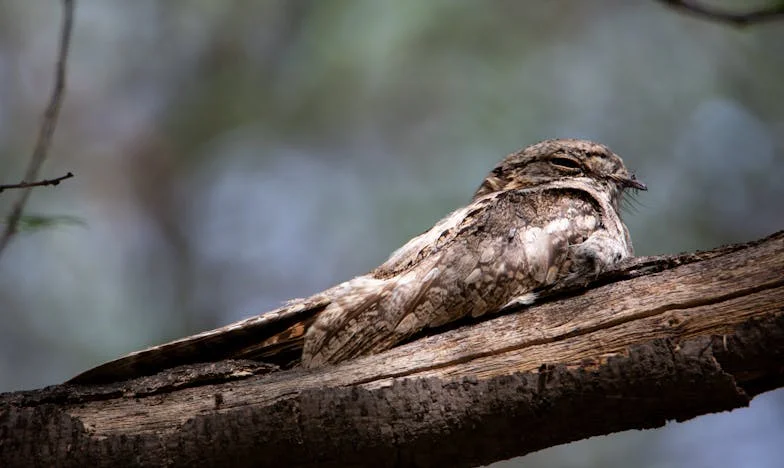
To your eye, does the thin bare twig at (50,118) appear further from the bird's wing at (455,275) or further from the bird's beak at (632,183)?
the bird's beak at (632,183)

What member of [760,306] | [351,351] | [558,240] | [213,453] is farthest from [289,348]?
[760,306]

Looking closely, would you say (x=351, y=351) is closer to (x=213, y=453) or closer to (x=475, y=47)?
(x=213, y=453)

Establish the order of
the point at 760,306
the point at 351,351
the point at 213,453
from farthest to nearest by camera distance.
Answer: the point at 351,351
the point at 213,453
the point at 760,306

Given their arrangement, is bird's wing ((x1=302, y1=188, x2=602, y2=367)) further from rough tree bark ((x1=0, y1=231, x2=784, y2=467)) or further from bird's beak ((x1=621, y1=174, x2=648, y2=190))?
bird's beak ((x1=621, y1=174, x2=648, y2=190))

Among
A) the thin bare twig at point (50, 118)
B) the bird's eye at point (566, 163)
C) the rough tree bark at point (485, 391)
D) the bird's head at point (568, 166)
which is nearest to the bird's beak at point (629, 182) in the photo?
the bird's head at point (568, 166)

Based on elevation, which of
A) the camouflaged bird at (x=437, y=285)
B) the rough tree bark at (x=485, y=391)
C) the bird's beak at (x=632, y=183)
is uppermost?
the bird's beak at (x=632, y=183)
